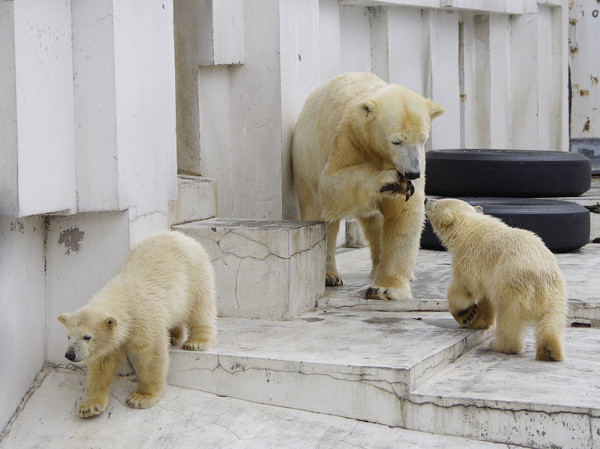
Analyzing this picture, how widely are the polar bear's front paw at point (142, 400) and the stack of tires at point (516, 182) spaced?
10.6 ft

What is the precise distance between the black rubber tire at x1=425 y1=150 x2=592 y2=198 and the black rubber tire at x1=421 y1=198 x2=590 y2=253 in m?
0.31

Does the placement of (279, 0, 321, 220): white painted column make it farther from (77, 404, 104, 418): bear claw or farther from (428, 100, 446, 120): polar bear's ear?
(77, 404, 104, 418): bear claw

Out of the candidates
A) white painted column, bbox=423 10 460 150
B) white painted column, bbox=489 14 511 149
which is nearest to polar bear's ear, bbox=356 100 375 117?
white painted column, bbox=423 10 460 150

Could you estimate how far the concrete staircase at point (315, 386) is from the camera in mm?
2676

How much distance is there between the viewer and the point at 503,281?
320 cm

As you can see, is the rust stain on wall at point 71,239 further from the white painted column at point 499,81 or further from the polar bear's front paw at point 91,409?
the white painted column at point 499,81

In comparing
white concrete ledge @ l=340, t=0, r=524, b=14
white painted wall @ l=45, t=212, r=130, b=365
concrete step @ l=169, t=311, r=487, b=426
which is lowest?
concrete step @ l=169, t=311, r=487, b=426

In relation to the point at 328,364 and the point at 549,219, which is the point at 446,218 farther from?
the point at 549,219

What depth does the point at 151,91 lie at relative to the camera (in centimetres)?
363

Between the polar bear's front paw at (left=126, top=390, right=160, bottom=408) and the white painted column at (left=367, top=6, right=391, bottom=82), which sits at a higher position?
the white painted column at (left=367, top=6, right=391, bottom=82)

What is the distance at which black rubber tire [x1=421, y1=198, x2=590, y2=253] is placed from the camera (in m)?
5.37

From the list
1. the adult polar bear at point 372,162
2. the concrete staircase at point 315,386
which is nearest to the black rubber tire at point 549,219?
the adult polar bear at point 372,162

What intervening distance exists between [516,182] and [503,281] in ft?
9.95

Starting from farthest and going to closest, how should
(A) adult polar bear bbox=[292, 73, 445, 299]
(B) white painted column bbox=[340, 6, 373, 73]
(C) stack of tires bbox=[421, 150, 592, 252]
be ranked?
(B) white painted column bbox=[340, 6, 373, 73] < (C) stack of tires bbox=[421, 150, 592, 252] < (A) adult polar bear bbox=[292, 73, 445, 299]
